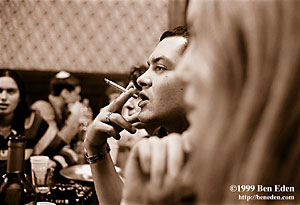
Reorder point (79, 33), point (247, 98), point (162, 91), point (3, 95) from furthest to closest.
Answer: point (79, 33) → point (3, 95) → point (162, 91) → point (247, 98)

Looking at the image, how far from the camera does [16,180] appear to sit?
0.91 metres

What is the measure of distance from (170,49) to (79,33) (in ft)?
15.5

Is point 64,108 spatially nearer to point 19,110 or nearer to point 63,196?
point 19,110

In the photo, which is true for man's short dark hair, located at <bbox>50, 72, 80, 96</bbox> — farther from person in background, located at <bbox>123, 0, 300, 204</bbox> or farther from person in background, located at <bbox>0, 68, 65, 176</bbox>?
person in background, located at <bbox>123, 0, 300, 204</bbox>

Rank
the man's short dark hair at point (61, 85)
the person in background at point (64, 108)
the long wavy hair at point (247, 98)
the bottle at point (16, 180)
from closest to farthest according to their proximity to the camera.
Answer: the long wavy hair at point (247, 98)
the bottle at point (16, 180)
the person in background at point (64, 108)
the man's short dark hair at point (61, 85)

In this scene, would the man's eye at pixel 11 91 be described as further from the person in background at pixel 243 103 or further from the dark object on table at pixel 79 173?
the person in background at pixel 243 103

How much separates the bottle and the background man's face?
0.38 metres

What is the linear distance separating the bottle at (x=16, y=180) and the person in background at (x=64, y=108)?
1798mm

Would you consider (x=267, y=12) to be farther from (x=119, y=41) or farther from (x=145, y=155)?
(x=119, y=41)

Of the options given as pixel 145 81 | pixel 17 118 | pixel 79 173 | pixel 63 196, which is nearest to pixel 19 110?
pixel 17 118

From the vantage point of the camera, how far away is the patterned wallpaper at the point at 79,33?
5.41 m

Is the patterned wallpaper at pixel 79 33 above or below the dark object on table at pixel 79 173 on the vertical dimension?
above

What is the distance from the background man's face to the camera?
1.00m

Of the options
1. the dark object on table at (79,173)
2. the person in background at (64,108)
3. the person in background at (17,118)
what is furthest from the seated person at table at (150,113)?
the person in background at (64,108)
